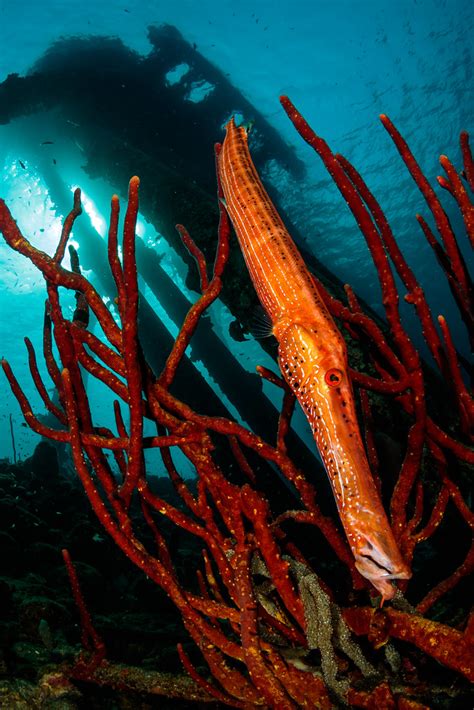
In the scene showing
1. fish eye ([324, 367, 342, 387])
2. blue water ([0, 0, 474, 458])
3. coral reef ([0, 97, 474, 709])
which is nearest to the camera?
coral reef ([0, 97, 474, 709])

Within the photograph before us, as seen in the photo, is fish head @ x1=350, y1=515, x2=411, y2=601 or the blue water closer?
fish head @ x1=350, y1=515, x2=411, y2=601

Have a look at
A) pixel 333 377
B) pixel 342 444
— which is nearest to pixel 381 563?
pixel 342 444

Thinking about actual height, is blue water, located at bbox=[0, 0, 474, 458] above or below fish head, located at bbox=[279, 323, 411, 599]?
above

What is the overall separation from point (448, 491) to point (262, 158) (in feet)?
70.8

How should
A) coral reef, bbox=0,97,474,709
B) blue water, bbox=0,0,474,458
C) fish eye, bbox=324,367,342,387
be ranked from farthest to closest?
blue water, bbox=0,0,474,458 → fish eye, bbox=324,367,342,387 → coral reef, bbox=0,97,474,709

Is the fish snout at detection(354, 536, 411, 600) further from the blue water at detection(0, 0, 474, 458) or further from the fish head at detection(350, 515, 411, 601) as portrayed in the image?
the blue water at detection(0, 0, 474, 458)

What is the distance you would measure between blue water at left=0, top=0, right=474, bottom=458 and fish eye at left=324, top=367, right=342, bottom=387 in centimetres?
1599

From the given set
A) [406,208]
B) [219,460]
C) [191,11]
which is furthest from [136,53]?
[406,208]

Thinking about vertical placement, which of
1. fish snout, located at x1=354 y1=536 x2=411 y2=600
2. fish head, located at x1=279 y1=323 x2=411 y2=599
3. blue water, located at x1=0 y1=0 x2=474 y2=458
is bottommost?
fish snout, located at x1=354 y1=536 x2=411 y2=600

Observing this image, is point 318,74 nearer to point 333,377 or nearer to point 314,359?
point 314,359

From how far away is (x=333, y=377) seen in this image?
2.15m

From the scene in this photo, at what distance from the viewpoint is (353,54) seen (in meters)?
22.6

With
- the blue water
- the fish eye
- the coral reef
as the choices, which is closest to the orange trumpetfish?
the fish eye

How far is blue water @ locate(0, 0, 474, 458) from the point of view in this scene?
16281 mm
